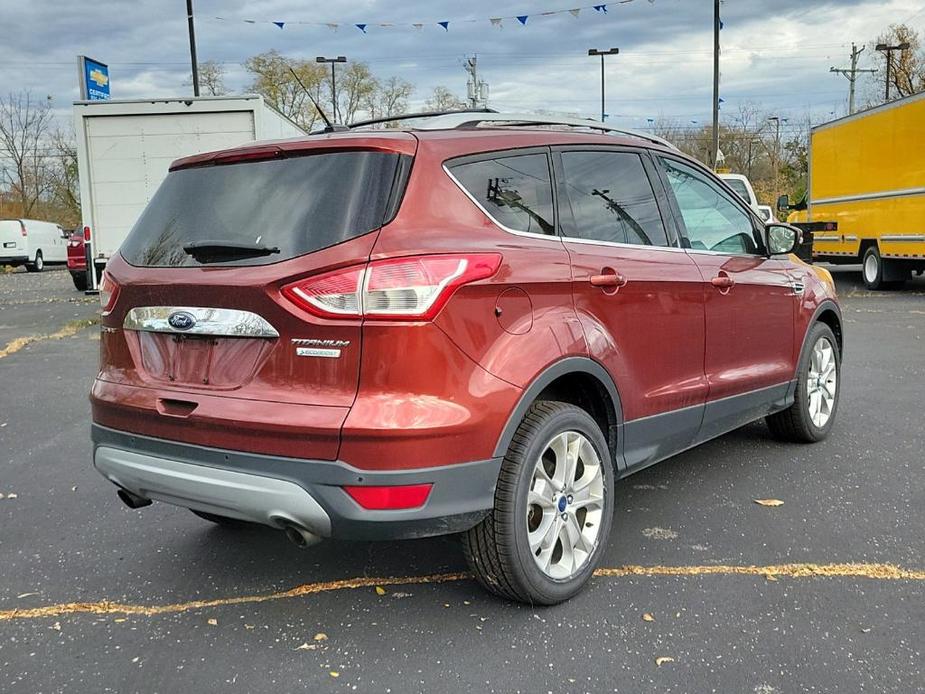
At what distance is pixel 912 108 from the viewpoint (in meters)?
14.3

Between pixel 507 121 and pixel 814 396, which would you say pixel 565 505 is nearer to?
pixel 507 121

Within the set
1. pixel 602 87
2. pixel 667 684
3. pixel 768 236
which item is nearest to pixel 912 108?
pixel 768 236

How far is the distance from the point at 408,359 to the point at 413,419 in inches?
7.4

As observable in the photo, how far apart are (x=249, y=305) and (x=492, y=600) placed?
4.75ft

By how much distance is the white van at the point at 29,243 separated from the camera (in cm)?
3028

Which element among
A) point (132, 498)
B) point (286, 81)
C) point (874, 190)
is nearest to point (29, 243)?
point (286, 81)

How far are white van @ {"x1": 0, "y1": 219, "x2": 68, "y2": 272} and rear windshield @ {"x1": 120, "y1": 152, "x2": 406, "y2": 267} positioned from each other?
28.4 metres

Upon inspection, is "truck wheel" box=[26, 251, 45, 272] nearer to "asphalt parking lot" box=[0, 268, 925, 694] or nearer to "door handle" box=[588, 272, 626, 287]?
"asphalt parking lot" box=[0, 268, 925, 694]

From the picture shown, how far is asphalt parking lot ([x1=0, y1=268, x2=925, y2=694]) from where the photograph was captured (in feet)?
9.00

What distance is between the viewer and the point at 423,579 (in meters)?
3.46

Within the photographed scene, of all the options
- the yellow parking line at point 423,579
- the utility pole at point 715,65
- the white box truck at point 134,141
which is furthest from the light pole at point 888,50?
the yellow parking line at point 423,579

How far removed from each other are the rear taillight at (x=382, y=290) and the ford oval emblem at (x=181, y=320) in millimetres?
432

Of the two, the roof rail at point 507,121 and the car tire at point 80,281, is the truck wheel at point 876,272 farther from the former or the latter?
the car tire at point 80,281

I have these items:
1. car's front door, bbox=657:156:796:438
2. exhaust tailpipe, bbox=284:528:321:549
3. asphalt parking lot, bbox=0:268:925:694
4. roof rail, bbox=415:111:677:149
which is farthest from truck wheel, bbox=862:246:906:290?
exhaust tailpipe, bbox=284:528:321:549
